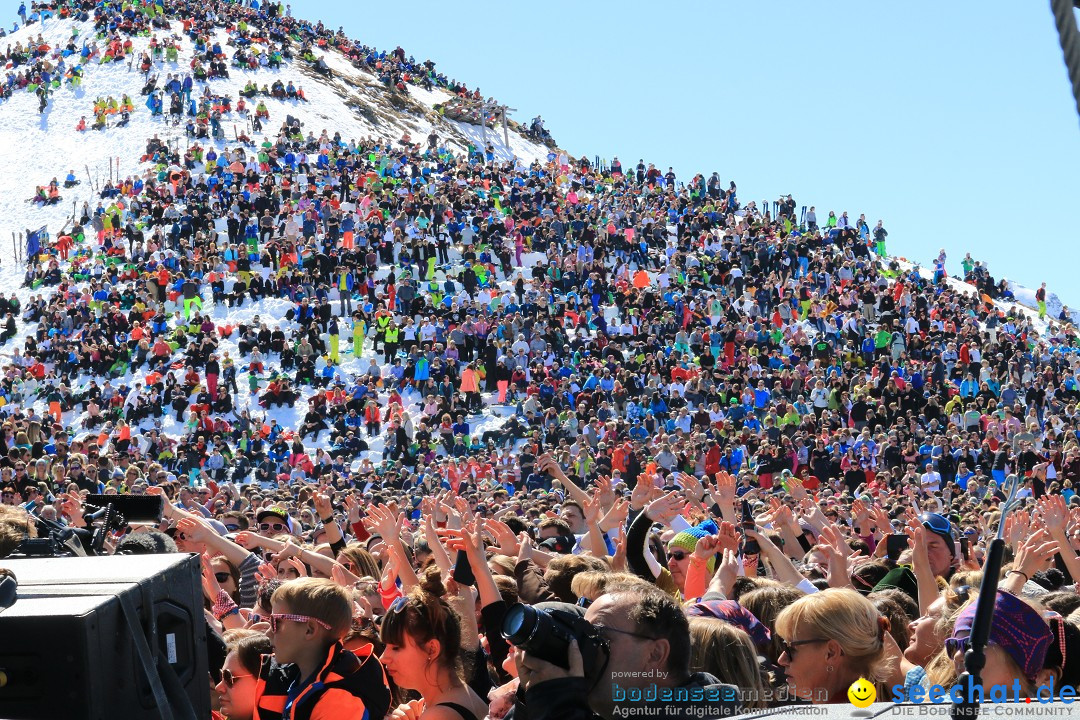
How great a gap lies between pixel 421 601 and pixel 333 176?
131 ft

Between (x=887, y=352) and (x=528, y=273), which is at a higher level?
(x=528, y=273)

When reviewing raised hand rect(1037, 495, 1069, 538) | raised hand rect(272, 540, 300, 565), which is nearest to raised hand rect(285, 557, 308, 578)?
raised hand rect(272, 540, 300, 565)

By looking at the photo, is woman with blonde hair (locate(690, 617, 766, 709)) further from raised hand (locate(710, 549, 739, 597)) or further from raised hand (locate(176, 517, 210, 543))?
raised hand (locate(176, 517, 210, 543))

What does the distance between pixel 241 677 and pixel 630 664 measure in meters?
2.12

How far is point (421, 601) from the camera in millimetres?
4523

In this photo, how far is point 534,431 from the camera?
91.0 ft

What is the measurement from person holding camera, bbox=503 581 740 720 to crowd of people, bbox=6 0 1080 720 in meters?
0.01

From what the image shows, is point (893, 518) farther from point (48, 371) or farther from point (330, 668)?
point (48, 371)

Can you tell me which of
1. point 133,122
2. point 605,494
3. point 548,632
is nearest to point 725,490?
point 605,494

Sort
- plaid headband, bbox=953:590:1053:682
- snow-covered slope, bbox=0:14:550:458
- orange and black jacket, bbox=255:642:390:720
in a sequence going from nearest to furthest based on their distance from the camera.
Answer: plaid headband, bbox=953:590:1053:682, orange and black jacket, bbox=255:642:390:720, snow-covered slope, bbox=0:14:550:458

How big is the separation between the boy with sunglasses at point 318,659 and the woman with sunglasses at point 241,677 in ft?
1.64

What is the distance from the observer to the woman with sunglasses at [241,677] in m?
5.04

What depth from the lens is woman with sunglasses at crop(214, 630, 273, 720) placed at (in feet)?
16.5

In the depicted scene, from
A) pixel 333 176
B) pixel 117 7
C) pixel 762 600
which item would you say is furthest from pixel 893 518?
pixel 117 7
